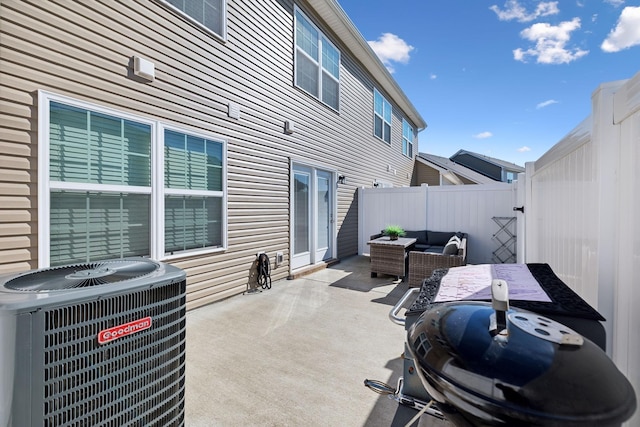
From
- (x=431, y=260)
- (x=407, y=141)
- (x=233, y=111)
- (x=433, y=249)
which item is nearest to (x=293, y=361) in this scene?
(x=431, y=260)

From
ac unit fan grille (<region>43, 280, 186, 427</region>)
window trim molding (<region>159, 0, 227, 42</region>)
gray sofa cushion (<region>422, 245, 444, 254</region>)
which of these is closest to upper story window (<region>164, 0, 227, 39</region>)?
window trim molding (<region>159, 0, 227, 42</region>)

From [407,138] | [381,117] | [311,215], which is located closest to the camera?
[311,215]

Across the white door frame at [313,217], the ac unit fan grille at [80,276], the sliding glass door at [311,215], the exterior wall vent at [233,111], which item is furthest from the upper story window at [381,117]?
the ac unit fan grille at [80,276]

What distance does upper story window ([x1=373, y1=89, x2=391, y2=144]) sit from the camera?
9415 millimetres

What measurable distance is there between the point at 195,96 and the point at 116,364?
12.1 feet

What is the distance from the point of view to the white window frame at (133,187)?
2.57m

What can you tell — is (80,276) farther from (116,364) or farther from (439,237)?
(439,237)

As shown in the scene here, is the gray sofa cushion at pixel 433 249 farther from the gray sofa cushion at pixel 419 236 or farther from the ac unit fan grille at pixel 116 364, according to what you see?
the ac unit fan grille at pixel 116 364

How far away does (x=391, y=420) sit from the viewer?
1945 millimetres

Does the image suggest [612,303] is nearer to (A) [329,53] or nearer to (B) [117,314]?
(B) [117,314]

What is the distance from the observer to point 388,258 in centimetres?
563

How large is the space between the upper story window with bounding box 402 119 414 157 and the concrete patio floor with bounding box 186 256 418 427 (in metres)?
9.16

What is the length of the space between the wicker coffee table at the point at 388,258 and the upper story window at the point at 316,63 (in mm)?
3468

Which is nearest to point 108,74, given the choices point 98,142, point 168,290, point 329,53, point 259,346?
point 98,142
